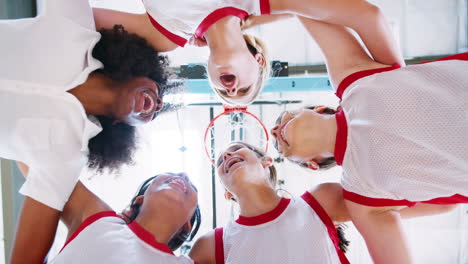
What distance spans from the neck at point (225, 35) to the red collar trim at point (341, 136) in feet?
1.46

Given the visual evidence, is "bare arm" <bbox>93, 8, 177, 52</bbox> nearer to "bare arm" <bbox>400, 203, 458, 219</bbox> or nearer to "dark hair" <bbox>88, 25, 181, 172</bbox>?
"dark hair" <bbox>88, 25, 181, 172</bbox>

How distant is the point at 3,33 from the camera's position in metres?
1.15

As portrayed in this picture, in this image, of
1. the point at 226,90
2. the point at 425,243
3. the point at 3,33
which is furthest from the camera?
the point at 425,243

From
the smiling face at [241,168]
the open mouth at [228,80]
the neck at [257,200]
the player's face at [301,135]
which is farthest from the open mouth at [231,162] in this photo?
the open mouth at [228,80]

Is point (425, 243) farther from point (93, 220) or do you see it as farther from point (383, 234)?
point (93, 220)

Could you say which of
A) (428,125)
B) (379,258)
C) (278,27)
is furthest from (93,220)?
(278,27)

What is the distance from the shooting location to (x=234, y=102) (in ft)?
4.78

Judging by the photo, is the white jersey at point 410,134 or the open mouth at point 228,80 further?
the open mouth at point 228,80

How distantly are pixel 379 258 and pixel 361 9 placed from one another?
32.3 inches

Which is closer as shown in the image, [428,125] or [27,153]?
[428,125]

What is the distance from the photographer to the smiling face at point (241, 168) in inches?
57.1

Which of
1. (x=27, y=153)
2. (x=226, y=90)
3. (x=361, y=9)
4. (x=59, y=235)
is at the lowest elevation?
(x=59, y=235)

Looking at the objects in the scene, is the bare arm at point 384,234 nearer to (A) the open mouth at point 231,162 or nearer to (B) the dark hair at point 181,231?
(A) the open mouth at point 231,162

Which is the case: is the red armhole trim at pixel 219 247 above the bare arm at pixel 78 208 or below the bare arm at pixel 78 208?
below
